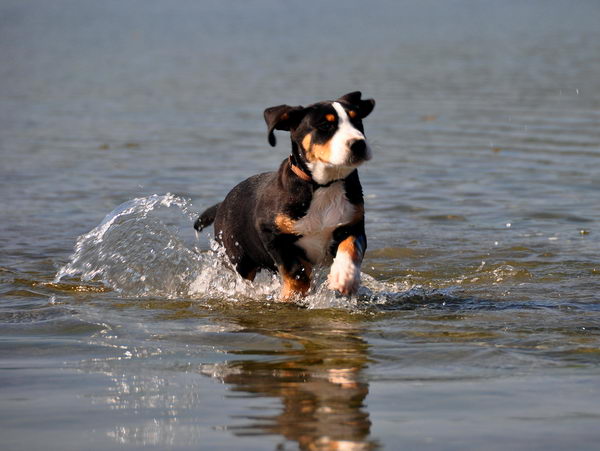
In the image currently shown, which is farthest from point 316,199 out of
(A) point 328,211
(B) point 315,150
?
(B) point 315,150

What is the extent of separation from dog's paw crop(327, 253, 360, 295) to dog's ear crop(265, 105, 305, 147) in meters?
0.89

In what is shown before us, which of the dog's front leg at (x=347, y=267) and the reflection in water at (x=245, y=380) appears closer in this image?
the reflection in water at (x=245, y=380)

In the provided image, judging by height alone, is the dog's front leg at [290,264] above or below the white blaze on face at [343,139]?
below

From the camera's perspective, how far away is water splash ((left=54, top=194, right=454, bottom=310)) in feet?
24.5

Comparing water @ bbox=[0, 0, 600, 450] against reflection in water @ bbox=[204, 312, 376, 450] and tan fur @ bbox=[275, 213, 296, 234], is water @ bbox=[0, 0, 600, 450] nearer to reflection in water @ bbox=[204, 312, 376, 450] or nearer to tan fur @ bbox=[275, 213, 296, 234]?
reflection in water @ bbox=[204, 312, 376, 450]

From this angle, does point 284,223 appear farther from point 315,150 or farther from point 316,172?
point 315,150

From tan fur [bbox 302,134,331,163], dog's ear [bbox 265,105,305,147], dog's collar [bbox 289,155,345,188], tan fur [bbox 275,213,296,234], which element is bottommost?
tan fur [bbox 275,213,296,234]

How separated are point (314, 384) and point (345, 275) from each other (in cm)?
165

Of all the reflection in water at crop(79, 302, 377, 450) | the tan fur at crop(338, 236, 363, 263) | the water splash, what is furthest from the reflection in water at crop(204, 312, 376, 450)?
the water splash

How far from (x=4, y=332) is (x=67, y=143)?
9.15 m

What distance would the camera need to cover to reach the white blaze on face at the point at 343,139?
6387mm

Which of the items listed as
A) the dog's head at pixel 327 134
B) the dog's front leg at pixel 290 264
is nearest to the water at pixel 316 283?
the dog's front leg at pixel 290 264

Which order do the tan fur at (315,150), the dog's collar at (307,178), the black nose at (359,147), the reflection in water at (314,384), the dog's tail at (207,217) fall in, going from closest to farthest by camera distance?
1. the reflection in water at (314,384)
2. the black nose at (359,147)
3. the tan fur at (315,150)
4. the dog's collar at (307,178)
5. the dog's tail at (207,217)

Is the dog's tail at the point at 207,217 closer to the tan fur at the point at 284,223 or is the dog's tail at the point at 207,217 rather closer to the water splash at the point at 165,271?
the water splash at the point at 165,271
